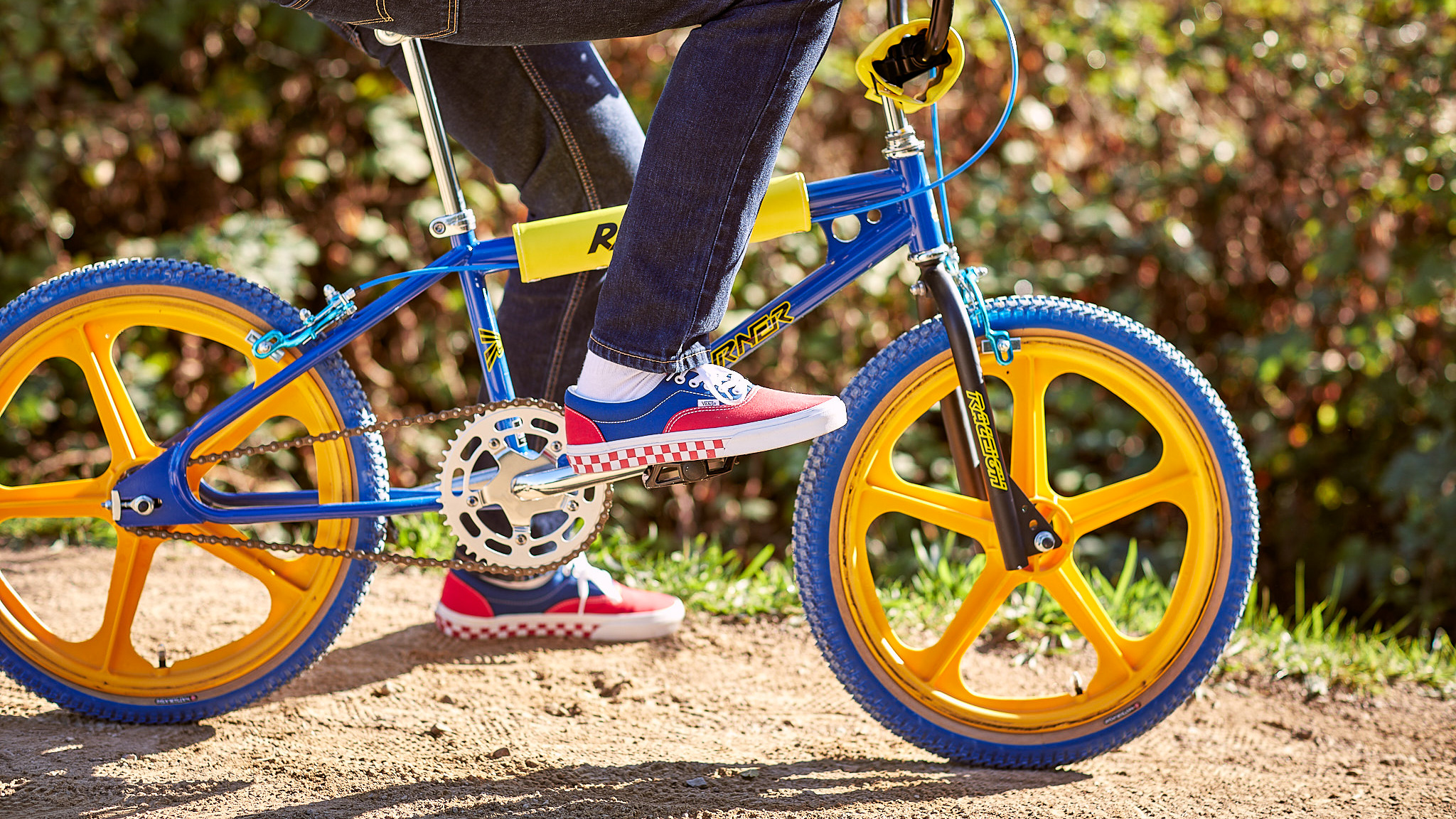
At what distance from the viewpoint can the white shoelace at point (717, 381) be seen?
1941 mm

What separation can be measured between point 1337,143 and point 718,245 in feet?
11.5

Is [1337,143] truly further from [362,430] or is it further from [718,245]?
[362,430]

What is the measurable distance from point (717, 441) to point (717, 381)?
0.10 metres

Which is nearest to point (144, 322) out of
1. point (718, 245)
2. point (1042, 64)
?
point (718, 245)

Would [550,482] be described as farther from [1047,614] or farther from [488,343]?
[1047,614]

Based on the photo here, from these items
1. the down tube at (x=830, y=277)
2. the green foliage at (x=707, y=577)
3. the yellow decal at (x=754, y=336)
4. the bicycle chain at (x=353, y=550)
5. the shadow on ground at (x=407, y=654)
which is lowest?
the shadow on ground at (x=407, y=654)

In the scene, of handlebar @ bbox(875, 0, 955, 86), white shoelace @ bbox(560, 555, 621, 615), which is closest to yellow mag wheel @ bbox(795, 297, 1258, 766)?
handlebar @ bbox(875, 0, 955, 86)

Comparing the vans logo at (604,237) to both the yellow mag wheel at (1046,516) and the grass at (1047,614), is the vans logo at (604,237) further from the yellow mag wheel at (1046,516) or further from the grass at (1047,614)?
the grass at (1047,614)

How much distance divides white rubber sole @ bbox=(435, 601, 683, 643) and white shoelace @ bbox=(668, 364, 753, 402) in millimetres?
884

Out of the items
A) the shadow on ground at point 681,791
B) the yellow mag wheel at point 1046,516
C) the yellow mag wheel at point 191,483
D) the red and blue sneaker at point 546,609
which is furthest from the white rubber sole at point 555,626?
the yellow mag wheel at point 1046,516

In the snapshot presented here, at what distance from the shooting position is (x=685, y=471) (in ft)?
6.57

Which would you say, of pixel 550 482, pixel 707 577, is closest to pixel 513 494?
pixel 550 482

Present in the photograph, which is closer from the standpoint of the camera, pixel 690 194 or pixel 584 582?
pixel 690 194

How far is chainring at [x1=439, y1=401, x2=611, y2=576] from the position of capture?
2.09 m
